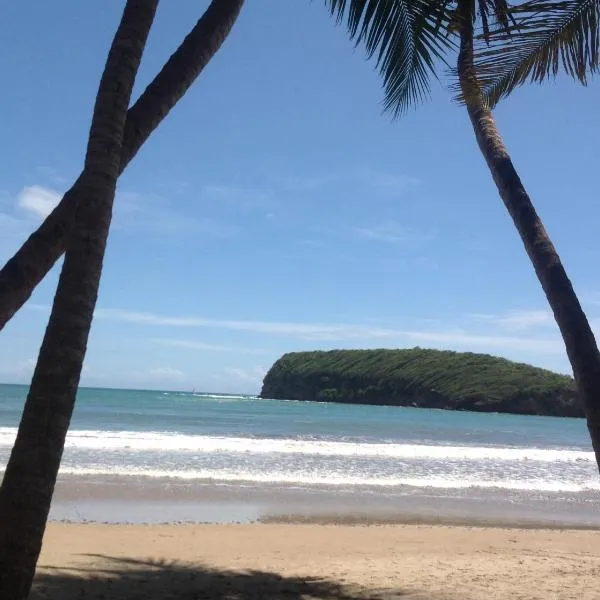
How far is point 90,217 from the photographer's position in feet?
12.1

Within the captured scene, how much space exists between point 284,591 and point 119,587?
4.38 feet

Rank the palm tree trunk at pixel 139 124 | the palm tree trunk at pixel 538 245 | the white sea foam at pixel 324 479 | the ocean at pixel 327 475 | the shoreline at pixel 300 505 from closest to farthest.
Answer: the palm tree trunk at pixel 538 245 < the palm tree trunk at pixel 139 124 < the shoreline at pixel 300 505 < the ocean at pixel 327 475 < the white sea foam at pixel 324 479

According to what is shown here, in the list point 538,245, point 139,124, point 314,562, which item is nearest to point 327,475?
point 314,562

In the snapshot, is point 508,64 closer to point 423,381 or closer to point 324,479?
point 324,479

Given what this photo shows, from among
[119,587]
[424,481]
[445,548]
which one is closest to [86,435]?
[424,481]

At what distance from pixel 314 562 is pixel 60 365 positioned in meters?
5.13

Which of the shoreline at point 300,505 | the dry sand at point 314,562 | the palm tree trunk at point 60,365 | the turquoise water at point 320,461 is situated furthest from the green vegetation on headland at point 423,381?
the palm tree trunk at point 60,365

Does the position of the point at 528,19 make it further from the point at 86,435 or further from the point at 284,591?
the point at 86,435

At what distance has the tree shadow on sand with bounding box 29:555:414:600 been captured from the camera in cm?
585

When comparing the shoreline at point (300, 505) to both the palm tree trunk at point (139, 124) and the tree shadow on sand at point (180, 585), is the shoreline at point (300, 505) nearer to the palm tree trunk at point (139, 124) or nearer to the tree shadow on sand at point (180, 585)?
the tree shadow on sand at point (180, 585)

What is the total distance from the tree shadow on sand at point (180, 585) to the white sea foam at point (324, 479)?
7.85 m

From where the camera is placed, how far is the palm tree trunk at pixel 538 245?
4.27 metres

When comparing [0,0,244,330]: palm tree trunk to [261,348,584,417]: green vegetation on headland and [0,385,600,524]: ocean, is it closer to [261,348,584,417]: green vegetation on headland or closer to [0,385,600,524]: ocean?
[0,385,600,524]: ocean

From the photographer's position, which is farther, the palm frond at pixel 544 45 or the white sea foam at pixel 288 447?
the white sea foam at pixel 288 447
